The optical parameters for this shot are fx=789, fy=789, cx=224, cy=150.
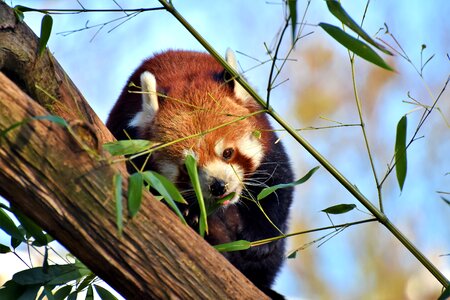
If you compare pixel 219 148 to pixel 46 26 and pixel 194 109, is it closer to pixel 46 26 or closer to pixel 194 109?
pixel 194 109

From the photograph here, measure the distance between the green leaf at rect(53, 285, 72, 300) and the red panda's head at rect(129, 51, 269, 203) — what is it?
883mm

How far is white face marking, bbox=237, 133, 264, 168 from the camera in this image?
3307 mm

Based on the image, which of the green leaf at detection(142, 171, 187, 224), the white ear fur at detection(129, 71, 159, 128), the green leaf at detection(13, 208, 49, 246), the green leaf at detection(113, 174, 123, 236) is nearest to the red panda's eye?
the white ear fur at detection(129, 71, 159, 128)

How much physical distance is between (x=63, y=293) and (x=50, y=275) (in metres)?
0.14

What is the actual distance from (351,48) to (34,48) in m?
1.04

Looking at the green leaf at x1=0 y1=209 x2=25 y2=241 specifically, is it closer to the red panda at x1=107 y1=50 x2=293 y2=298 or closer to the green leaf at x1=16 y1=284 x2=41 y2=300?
the green leaf at x1=16 y1=284 x2=41 y2=300

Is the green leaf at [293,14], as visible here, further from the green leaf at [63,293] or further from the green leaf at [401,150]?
the green leaf at [63,293]

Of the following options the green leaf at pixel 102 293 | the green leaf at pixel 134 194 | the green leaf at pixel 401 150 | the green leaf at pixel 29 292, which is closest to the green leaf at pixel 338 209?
the green leaf at pixel 401 150

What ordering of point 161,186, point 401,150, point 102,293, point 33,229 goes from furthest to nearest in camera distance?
point 102,293, point 33,229, point 401,150, point 161,186

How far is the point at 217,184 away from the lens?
3.04 m

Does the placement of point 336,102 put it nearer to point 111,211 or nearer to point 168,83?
point 168,83

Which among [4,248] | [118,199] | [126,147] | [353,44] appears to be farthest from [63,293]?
[353,44]

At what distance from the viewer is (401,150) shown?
2.04 meters

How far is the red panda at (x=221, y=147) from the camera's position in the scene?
3207 mm
